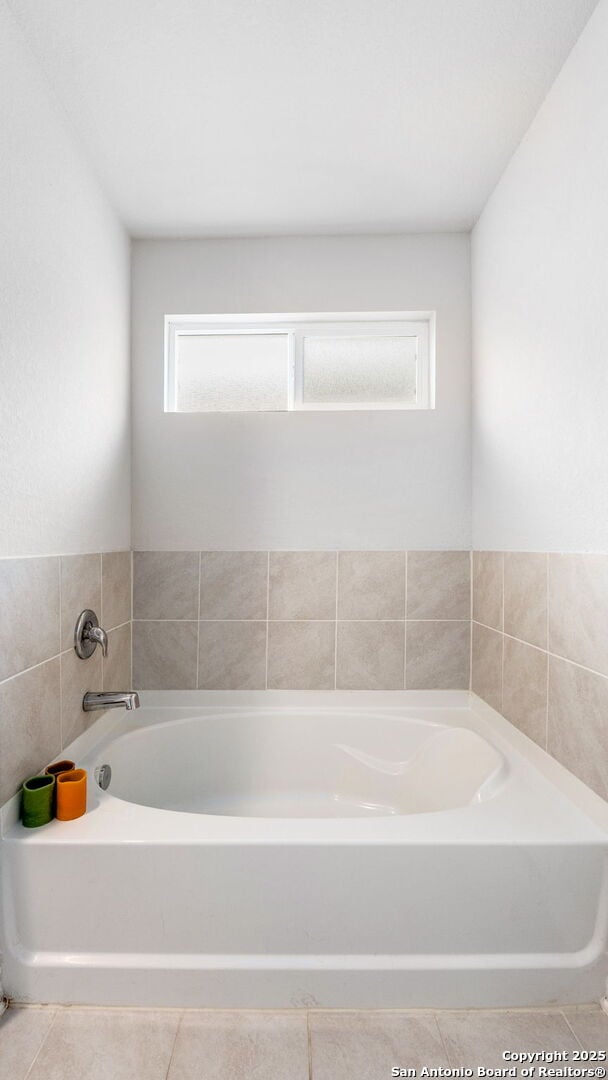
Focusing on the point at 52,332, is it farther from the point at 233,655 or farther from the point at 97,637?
the point at 233,655

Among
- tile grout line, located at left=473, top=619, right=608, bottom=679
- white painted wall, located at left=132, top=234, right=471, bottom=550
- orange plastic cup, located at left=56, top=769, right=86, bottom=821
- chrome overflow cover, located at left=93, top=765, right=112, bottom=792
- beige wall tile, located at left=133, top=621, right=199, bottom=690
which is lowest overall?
chrome overflow cover, located at left=93, top=765, right=112, bottom=792

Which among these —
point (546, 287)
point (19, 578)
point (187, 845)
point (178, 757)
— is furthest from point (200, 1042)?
point (546, 287)

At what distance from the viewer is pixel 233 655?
226 cm

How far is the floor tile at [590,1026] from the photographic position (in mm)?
1182

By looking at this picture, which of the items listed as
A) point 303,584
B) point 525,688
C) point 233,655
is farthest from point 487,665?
point 233,655

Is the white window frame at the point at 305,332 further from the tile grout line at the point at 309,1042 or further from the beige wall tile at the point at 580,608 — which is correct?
the tile grout line at the point at 309,1042

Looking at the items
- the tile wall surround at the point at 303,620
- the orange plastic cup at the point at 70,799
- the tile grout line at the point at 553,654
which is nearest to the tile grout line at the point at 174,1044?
the orange plastic cup at the point at 70,799

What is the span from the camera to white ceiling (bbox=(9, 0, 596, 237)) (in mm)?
1319

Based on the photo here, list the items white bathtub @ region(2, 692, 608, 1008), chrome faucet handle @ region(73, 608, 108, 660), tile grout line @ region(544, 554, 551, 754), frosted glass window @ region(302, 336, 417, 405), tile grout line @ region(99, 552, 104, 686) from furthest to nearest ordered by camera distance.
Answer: frosted glass window @ region(302, 336, 417, 405) → tile grout line @ region(99, 552, 104, 686) → chrome faucet handle @ region(73, 608, 108, 660) → tile grout line @ region(544, 554, 551, 754) → white bathtub @ region(2, 692, 608, 1008)

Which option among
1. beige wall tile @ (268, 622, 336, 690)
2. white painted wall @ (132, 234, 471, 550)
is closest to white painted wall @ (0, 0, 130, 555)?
white painted wall @ (132, 234, 471, 550)

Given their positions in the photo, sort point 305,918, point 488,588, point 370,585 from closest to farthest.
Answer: point 305,918 → point 488,588 → point 370,585

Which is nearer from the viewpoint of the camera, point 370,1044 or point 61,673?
point 370,1044

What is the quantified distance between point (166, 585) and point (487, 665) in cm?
131

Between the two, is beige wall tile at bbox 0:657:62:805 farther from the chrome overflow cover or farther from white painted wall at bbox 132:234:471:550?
white painted wall at bbox 132:234:471:550
